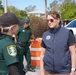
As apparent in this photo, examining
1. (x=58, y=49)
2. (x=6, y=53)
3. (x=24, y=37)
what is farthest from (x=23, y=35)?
(x=6, y=53)

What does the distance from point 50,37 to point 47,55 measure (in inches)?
10.6

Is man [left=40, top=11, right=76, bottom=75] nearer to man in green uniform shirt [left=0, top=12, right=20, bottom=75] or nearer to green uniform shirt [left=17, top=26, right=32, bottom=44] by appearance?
man in green uniform shirt [left=0, top=12, right=20, bottom=75]

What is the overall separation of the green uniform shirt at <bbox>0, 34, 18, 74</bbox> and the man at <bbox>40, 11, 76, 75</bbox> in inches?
53.9

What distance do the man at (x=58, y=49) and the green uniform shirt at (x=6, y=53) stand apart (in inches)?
53.9

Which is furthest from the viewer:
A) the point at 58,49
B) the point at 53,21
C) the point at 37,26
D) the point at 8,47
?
the point at 37,26

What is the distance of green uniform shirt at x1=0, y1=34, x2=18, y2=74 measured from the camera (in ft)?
9.43

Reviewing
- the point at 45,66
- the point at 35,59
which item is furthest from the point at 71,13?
the point at 45,66

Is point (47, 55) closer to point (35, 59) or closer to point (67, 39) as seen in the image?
point (67, 39)

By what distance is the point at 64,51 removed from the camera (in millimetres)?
4199

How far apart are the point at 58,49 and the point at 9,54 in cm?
144

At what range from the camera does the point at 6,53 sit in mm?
2883

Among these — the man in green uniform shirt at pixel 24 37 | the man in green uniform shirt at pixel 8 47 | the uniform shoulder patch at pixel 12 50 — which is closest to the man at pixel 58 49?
the man in green uniform shirt at pixel 8 47

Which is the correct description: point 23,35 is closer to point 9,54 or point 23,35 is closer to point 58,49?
point 58,49

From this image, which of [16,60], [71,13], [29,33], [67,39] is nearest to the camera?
[16,60]
